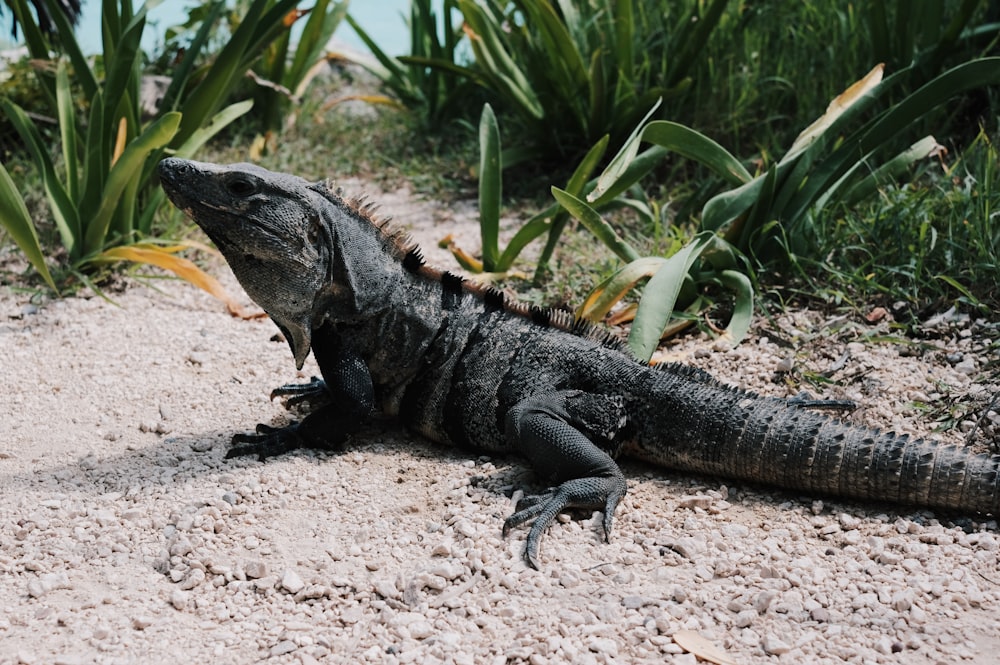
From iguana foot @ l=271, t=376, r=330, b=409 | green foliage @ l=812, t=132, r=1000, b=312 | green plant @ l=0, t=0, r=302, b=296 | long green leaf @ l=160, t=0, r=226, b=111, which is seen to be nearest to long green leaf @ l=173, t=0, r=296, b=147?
green plant @ l=0, t=0, r=302, b=296

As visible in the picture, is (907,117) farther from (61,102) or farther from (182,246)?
(61,102)

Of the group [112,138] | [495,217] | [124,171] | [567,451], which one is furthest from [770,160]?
[112,138]

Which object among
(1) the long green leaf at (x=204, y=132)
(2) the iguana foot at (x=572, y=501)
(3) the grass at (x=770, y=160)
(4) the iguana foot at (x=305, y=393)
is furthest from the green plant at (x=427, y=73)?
(2) the iguana foot at (x=572, y=501)

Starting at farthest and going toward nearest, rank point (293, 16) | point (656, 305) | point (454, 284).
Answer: point (293, 16) → point (656, 305) → point (454, 284)

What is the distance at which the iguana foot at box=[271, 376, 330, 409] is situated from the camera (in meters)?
3.66

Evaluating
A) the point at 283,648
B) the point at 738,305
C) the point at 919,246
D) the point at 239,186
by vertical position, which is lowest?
the point at 283,648

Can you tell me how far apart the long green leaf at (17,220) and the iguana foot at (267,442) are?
190 centimetres

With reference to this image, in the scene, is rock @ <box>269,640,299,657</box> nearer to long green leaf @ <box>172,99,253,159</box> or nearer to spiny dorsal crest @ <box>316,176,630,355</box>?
spiny dorsal crest @ <box>316,176,630,355</box>

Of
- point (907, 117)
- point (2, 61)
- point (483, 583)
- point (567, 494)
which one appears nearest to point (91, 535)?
point (483, 583)

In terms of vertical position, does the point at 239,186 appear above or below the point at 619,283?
above

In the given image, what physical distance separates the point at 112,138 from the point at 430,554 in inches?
135

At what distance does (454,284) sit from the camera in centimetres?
345

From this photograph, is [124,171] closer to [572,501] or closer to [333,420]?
[333,420]

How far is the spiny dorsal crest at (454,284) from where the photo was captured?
334cm
